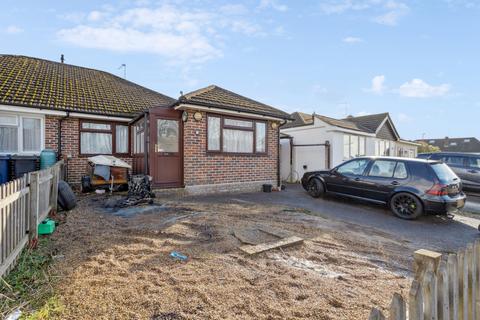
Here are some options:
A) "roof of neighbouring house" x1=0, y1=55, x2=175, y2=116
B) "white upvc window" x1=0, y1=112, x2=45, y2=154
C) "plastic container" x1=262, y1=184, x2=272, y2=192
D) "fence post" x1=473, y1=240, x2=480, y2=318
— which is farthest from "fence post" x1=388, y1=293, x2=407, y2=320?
"white upvc window" x1=0, y1=112, x2=45, y2=154

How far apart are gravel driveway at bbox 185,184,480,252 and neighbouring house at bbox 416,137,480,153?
40967 millimetres

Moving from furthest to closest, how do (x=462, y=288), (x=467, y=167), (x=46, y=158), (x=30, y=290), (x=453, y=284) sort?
(x=467, y=167)
(x=46, y=158)
(x=30, y=290)
(x=462, y=288)
(x=453, y=284)

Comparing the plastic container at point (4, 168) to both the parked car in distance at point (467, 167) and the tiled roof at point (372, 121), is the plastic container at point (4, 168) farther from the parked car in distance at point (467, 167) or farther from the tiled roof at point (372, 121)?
the tiled roof at point (372, 121)

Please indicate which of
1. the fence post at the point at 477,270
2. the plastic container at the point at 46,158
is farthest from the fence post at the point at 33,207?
the plastic container at the point at 46,158

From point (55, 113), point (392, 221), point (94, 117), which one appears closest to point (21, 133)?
point (55, 113)

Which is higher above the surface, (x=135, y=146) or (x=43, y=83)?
(x=43, y=83)

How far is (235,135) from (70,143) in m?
5.95

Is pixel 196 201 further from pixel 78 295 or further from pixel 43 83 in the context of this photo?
pixel 43 83

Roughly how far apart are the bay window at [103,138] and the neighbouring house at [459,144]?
4814 centimetres

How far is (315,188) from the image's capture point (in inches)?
340

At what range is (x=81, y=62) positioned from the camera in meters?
14.1

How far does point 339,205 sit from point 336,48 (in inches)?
252

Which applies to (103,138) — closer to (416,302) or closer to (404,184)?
(404,184)

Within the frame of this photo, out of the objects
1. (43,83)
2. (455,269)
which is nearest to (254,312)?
(455,269)
